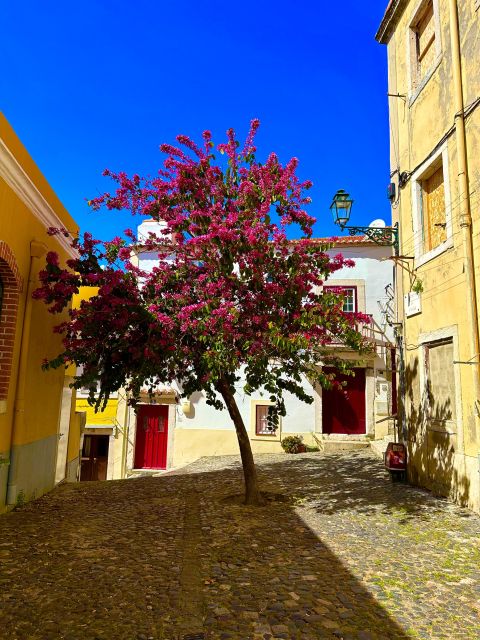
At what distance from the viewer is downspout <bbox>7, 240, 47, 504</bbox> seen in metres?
6.99

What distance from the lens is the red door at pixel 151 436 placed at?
728 inches

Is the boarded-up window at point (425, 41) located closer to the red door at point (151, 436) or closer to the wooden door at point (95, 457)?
the red door at point (151, 436)

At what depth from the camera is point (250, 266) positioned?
6910 millimetres

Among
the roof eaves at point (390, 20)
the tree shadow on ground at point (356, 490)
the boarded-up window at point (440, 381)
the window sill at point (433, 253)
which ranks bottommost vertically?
the tree shadow on ground at point (356, 490)

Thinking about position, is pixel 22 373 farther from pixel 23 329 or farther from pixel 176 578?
pixel 176 578

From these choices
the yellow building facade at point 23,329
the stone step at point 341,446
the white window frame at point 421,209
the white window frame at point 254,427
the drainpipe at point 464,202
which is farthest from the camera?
the white window frame at point 254,427

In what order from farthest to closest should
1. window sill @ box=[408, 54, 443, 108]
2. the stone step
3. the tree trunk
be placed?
the stone step < window sill @ box=[408, 54, 443, 108] < the tree trunk

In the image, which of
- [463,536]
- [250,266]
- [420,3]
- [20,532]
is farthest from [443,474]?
[420,3]

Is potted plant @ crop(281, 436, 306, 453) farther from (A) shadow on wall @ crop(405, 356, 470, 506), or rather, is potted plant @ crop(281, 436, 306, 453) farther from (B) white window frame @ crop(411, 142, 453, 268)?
(B) white window frame @ crop(411, 142, 453, 268)

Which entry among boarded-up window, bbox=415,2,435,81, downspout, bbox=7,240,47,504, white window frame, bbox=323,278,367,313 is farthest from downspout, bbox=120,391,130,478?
boarded-up window, bbox=415,2,435,81

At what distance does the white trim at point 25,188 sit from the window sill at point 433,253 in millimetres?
6536

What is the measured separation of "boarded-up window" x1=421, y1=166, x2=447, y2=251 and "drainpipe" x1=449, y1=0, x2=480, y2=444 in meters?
0.91

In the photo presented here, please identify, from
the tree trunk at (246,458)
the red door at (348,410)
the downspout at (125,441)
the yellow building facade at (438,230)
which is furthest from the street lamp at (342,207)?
the downspout at (125,441)

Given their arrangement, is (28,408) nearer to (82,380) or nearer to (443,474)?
(82,380)
